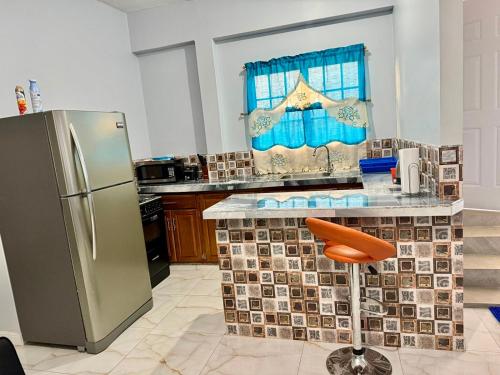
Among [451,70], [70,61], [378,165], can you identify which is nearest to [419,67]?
[451,70]

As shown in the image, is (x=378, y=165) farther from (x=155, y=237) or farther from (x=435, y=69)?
(x=155, y=237)

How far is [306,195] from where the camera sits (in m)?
2.56

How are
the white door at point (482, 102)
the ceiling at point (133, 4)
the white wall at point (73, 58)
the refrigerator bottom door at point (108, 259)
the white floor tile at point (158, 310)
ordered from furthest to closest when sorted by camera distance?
the ceiling at point (133, 4)
the white door at point (482, 102)
the white wall at point (73, 58)
the white floor tile at point (158, 310)
the refrigerator bottom door at point (108, 259)

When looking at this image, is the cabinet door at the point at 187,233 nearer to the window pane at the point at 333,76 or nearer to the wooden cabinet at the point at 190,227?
the wooden cabinet at the point at 190,227

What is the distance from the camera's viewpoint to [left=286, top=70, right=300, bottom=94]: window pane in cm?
404

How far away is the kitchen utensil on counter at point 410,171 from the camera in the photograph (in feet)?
7.10

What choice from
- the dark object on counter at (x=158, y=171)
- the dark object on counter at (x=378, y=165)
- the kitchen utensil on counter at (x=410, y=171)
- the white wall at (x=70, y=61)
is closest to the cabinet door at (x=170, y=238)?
the dark object on counter at (x=158, y=171)

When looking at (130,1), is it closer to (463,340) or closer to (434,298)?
(434,298)

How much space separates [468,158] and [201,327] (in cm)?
303

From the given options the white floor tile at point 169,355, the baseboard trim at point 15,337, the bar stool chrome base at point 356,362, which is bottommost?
the white floor tile at point 169,355

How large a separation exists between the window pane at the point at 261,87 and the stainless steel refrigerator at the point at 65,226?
6.33 ft

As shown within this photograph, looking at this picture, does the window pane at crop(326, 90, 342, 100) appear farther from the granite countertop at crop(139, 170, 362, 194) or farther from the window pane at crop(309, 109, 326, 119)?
the granite countertop at crop(139, 170, 362, 194)

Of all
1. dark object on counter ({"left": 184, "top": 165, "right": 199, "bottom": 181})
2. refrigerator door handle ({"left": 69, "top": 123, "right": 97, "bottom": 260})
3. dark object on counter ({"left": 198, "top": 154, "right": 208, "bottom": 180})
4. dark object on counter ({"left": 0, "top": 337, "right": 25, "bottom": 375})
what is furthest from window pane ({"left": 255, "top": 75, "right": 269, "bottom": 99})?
dark object on counter ({"left": 0, "top": 337, "right": 25, "bottom": 375})

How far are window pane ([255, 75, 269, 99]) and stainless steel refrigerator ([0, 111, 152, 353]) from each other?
193cm
